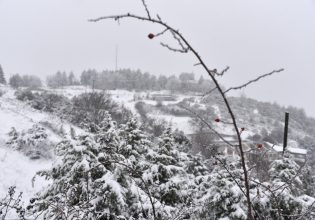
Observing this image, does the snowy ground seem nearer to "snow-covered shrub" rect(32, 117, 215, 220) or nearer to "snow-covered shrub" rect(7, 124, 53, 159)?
"snow-covered shrub" rect(7, 124, 53, 159)

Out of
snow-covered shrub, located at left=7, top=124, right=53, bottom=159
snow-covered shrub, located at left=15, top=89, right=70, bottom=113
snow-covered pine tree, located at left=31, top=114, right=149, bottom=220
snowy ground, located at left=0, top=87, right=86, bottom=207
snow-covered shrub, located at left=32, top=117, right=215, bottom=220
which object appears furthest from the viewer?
snow-covered shrub, located at left=15, top=89, right=70, bottom=113

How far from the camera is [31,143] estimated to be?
1930 centimetres

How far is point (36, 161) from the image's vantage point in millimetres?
18188

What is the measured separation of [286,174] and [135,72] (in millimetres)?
129007

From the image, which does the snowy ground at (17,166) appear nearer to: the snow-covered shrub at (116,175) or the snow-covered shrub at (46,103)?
the snow-covered shrub at (116,175)

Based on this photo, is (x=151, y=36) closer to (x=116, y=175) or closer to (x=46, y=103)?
(x=116, y=175)

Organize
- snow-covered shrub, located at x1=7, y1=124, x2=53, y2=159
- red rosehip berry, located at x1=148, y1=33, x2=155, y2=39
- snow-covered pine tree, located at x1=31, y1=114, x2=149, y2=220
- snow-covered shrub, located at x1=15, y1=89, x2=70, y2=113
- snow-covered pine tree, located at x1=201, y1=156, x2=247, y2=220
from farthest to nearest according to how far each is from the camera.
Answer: snow-covered shrub, located at x1=15, y1=89, x2=70, y2=113 < snow-covered shrub, located at x1=7, y1=124, x2=53, y2=159 < snow-covered pine tree, located at x1=201, y1=156, x2=247, y2=220 < snow-covered pine tree, located at x1=31, y1=114, x2=149, y2=220 < red rosehip berry, located at x1=148, y1=33, x2=155, y2=39

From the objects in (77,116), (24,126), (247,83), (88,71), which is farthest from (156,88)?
(247,83)

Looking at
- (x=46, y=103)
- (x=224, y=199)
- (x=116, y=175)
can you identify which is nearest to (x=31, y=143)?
(x=116, y=175)

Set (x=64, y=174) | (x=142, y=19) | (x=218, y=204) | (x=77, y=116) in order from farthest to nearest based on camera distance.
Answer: (x=77, y=116), (x=218, y=204), (x=64, y=174), (x=142, y=19)

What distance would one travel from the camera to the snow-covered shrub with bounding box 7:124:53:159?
1862cm

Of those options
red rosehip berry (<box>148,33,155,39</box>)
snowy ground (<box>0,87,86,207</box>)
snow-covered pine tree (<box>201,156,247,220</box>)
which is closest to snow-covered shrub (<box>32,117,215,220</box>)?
snow-covered pine tree (<box>201,156,247,220</box>)

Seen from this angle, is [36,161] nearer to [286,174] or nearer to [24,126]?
[24,126]

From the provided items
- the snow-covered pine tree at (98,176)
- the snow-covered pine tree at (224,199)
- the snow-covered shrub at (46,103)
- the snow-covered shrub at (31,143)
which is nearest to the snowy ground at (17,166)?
the snow-covered shrub at (31,143)
